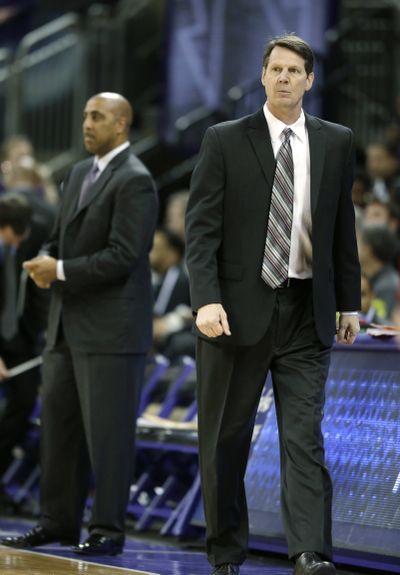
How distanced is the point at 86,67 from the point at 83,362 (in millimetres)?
8720

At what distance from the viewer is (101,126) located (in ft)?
21.8

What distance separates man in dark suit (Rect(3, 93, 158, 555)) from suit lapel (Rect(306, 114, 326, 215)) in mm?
1429

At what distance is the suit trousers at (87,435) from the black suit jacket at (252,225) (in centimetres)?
136

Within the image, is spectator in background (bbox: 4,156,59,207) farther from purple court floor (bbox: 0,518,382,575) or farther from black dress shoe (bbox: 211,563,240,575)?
black dress shoe (bbox: 211,563,240,575)

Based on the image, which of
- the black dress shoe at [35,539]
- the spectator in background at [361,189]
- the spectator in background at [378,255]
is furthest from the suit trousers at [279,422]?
the spectator in background at [361,189]

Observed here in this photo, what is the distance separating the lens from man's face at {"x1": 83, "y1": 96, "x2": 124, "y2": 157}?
6637 mm

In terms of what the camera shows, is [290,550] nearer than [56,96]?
Yes

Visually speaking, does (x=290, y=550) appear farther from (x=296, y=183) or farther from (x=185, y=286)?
(x=185, y=286)

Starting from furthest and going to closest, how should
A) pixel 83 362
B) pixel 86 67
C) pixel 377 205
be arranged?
pixel 86 67, pixel 377 205, pixel 83 362

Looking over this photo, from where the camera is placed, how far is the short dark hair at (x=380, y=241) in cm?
848

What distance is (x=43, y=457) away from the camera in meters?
6.66

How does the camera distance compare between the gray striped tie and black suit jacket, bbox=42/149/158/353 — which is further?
black suit jacket, bbox=42/149/158/353

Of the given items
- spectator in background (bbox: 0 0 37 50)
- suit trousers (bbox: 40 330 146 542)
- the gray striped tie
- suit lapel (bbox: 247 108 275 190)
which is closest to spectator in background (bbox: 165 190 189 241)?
suit trousers (bbox: 40 330 146 542)

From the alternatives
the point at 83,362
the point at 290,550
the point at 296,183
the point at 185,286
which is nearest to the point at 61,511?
the point at 83,362
